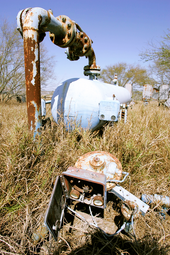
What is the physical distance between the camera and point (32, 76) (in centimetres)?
171

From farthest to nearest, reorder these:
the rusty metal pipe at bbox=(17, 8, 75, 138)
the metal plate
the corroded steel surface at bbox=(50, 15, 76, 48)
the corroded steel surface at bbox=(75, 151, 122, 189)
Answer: the corroded steel surface at bbox=(50, 15, 76, 48)
the rusty metal pipe at bbox=(17, 8, 75, 138)
the corroded steel surface at bbox=(75, 151, 122, 189)
the metal plate

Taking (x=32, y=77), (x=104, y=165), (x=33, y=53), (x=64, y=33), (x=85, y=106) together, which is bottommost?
(x=104, y=165)

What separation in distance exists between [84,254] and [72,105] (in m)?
1.77

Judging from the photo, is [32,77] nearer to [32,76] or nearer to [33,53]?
[32,76]

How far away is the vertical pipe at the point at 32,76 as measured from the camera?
1649 mm

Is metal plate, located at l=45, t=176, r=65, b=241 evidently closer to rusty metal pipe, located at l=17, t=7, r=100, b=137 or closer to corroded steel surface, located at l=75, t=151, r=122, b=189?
corroded steel surface, located at l=75, t=151, r=122, b=189

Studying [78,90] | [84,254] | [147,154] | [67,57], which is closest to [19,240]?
[84,254]

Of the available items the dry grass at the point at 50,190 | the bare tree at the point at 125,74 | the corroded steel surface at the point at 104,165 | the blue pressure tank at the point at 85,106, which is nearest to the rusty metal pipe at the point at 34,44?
the dry grass at the point at 50,190

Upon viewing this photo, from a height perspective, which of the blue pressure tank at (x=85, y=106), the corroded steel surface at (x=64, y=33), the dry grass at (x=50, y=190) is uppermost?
the corroded steel surface at (x=64, y=33)

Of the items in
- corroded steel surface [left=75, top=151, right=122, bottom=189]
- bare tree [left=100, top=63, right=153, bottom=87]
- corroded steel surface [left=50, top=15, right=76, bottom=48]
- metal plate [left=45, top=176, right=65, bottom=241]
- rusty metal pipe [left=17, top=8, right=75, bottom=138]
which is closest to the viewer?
metal plate [left=45, top=176, right=65, bottom=241]

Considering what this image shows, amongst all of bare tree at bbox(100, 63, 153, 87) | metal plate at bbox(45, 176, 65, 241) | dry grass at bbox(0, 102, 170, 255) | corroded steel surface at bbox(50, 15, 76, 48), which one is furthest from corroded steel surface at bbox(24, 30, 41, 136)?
bare tree at bbox(100, 63, 153, 87)

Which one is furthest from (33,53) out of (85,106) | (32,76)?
(85,106)

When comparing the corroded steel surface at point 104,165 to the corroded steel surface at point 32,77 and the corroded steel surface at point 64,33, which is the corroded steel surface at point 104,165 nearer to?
the corroded steel surface at point 32,77

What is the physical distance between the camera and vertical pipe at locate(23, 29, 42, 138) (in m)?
1.65
